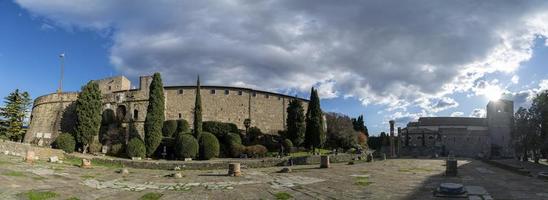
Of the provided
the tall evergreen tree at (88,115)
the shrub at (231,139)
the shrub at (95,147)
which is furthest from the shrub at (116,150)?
the shrub at (231,139)

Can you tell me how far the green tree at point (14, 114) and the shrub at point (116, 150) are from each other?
1475 centimetres

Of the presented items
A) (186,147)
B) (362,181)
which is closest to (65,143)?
(186,147)

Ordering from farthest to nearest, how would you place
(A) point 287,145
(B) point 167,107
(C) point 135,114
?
(B) point 167,107
(C) point 135,114
(A) point 287,145

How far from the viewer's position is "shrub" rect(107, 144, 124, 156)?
42281 millimetres

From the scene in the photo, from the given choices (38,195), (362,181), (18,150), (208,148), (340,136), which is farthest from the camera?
Answer: (340,136)

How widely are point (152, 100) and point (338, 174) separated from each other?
26.7 m

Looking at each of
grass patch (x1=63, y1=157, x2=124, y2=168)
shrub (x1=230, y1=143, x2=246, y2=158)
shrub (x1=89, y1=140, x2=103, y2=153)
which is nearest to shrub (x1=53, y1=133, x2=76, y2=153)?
shrub (x1=89, y1=140, x2=103, y2=153)

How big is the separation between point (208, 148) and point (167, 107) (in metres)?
16.0

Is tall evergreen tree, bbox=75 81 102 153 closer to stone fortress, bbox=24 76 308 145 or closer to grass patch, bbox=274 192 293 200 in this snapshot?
stone fortress, bbox=24 76 308 145

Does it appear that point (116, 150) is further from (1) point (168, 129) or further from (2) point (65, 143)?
(1) point (168, 129)

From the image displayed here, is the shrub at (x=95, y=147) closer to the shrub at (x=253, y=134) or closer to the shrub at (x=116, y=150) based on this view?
the shrub at (x=116, y=150)

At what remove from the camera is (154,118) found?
1684 inches

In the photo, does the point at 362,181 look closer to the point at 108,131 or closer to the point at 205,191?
the point at 205,191

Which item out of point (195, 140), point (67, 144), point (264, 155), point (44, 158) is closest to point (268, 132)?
point (264, 155)
